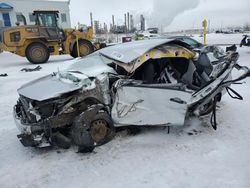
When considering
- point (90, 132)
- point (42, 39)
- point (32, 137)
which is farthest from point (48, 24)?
point (90, 132)

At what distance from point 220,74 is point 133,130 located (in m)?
1.56

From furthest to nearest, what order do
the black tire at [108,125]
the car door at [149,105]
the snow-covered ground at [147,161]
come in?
the car door at [149,105] < the black tire at [108,125] < the snow-covered ground at [147,161]

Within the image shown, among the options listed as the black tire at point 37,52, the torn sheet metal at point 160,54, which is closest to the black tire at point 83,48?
the black tire at point 37,52

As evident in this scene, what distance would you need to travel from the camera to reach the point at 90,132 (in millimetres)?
2973

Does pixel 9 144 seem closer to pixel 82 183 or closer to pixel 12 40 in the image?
pixel 82 183

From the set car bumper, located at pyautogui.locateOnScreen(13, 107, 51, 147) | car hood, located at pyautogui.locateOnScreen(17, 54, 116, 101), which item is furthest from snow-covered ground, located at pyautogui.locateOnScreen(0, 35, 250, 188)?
car hood, located at pyautogui.locateOnScreen(17, 54, 116, 101)

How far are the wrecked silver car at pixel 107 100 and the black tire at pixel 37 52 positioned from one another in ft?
31.1

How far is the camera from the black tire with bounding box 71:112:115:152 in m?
2.88

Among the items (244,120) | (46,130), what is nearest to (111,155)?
(46,130)

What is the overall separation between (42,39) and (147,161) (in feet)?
37.2

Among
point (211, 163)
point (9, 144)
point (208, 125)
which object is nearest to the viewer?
point (211, 163)

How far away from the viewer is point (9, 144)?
3439mm

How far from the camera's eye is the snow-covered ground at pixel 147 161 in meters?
2.52

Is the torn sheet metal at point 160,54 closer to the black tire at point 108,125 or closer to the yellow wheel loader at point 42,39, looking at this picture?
the black tire at point 108,125
